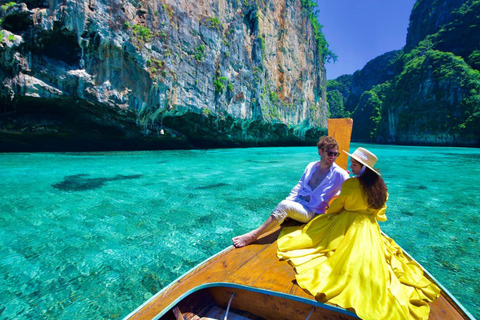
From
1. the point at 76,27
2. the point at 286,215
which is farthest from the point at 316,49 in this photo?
the point at 286,215

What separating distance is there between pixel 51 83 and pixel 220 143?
1316 cm

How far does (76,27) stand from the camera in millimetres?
9906

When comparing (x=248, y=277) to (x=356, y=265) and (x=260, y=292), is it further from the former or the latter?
(x=356, y=265)

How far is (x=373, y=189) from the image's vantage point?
184 centimetres

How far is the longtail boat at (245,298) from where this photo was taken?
A: 140 centimetres

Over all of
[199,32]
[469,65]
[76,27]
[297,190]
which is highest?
[469,65]

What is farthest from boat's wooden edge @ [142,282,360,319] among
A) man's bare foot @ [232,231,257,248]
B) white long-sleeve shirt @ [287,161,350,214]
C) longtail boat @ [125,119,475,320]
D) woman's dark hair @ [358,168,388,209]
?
white long-sleeve shirt @ [287,161,350,214]

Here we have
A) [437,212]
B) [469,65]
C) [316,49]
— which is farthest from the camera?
[469,65]

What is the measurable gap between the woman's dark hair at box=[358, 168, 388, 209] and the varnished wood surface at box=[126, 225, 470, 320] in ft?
2.24

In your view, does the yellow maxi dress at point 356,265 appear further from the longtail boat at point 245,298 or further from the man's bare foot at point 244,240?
the man's bare foot at point 244,240

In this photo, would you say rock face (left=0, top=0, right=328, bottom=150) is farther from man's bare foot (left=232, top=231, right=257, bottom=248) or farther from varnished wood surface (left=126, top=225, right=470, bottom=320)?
varnished wood surface (left=126, top=225, right=470, bottom=320)

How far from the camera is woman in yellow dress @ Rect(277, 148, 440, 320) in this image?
1.43 metres

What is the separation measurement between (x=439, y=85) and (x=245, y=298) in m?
49.4

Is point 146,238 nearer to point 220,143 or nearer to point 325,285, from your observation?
point 325,285
